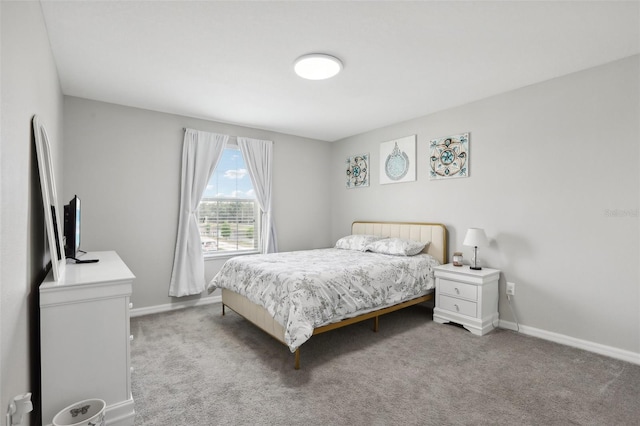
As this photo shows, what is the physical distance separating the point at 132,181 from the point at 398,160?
11.3ft

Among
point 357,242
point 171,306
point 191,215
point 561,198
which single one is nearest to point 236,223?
point 191,215

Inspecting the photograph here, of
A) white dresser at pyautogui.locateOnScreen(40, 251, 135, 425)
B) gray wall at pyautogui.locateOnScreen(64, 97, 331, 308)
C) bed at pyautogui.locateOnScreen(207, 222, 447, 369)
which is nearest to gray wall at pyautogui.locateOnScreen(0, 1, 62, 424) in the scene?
white dresser at pyautogui.locateOnScreen(40, 251, 135, 425)

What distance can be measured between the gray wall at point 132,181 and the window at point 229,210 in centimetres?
31

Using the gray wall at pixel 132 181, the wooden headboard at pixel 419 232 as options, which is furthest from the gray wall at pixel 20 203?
the wooden headboard at pixel 419 232

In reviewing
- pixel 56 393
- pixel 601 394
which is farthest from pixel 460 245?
pixel 56 393

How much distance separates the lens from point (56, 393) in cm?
164

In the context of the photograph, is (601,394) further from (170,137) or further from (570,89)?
(170,137)

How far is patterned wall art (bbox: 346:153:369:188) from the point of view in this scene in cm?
496

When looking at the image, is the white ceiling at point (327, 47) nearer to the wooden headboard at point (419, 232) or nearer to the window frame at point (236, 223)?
the window frame at point (236, 223)

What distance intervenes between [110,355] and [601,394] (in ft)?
10.2

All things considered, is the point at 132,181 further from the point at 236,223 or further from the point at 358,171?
the point at 358,171

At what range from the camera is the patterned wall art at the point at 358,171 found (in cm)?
496

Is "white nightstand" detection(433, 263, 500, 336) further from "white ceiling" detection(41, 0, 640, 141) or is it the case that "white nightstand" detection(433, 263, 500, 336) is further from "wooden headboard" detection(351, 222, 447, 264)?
"white ceiling" detection(41, 0, 640, 141)

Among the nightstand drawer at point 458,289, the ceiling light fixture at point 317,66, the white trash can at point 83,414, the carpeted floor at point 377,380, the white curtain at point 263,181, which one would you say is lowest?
the carpeted floor at point 377,380
